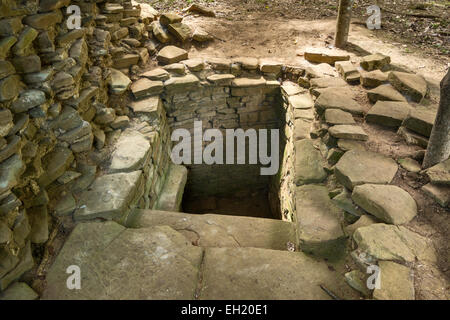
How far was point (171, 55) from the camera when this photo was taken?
456 cm

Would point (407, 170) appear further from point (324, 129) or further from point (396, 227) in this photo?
point (324, 129)

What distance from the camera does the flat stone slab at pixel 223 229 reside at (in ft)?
8.76

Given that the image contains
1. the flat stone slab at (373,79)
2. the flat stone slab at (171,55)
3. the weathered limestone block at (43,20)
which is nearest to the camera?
the weathered limestone block at (43,20)

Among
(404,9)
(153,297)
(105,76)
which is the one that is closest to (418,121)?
(153,297)

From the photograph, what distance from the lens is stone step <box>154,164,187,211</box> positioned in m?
3.80

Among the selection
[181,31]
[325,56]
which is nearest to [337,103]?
[325,56]

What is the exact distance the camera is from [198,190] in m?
5.48

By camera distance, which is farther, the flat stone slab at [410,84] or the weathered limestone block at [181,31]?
the weathered limestone block at [181,31]

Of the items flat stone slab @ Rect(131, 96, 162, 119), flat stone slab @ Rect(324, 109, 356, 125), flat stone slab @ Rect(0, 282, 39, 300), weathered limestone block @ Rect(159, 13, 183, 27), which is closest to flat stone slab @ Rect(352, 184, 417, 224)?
flat stone slab @ Rect(324, 109, 356, 125)

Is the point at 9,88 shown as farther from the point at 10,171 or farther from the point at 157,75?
the point at 157,75

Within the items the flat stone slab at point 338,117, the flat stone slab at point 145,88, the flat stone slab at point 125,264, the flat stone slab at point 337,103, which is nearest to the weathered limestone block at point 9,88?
the flat stone slab at point 125,264

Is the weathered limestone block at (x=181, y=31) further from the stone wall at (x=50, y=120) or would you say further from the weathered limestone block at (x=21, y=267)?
the weathered limestone block at (x=21, y=267)

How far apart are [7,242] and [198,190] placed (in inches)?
143

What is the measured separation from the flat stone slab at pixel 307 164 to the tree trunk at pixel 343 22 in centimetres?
246
